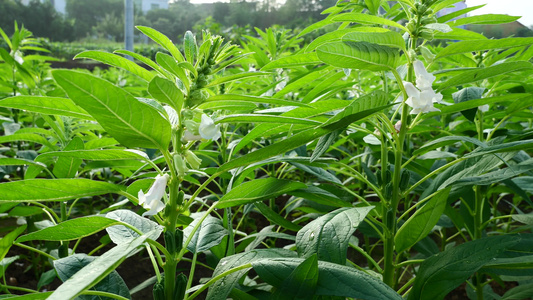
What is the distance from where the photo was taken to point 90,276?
0.56m

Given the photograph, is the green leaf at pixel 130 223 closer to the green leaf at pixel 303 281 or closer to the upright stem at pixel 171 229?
the upright stem at pixel 171 229

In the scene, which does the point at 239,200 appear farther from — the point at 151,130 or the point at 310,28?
the point at 310,28

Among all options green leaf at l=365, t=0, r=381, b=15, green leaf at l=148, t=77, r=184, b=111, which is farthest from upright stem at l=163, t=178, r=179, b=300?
green leaf at l=365, t=0, r=381, b=15

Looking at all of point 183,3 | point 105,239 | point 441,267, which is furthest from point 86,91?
point 183,3

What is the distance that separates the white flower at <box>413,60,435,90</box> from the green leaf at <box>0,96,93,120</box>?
84cm

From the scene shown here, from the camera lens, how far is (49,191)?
812mm

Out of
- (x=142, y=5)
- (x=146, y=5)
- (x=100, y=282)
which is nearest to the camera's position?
(x=100, y=282)

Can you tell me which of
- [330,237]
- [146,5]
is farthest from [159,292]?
[146,5]

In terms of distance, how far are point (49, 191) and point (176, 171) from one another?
0.85 ft

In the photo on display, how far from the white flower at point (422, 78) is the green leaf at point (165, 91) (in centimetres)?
65

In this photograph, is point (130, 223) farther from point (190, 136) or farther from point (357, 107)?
point (357, 107)

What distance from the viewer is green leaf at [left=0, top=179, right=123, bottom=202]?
0.79 meters

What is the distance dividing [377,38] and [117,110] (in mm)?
622

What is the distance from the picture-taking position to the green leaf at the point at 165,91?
2.27 ft
